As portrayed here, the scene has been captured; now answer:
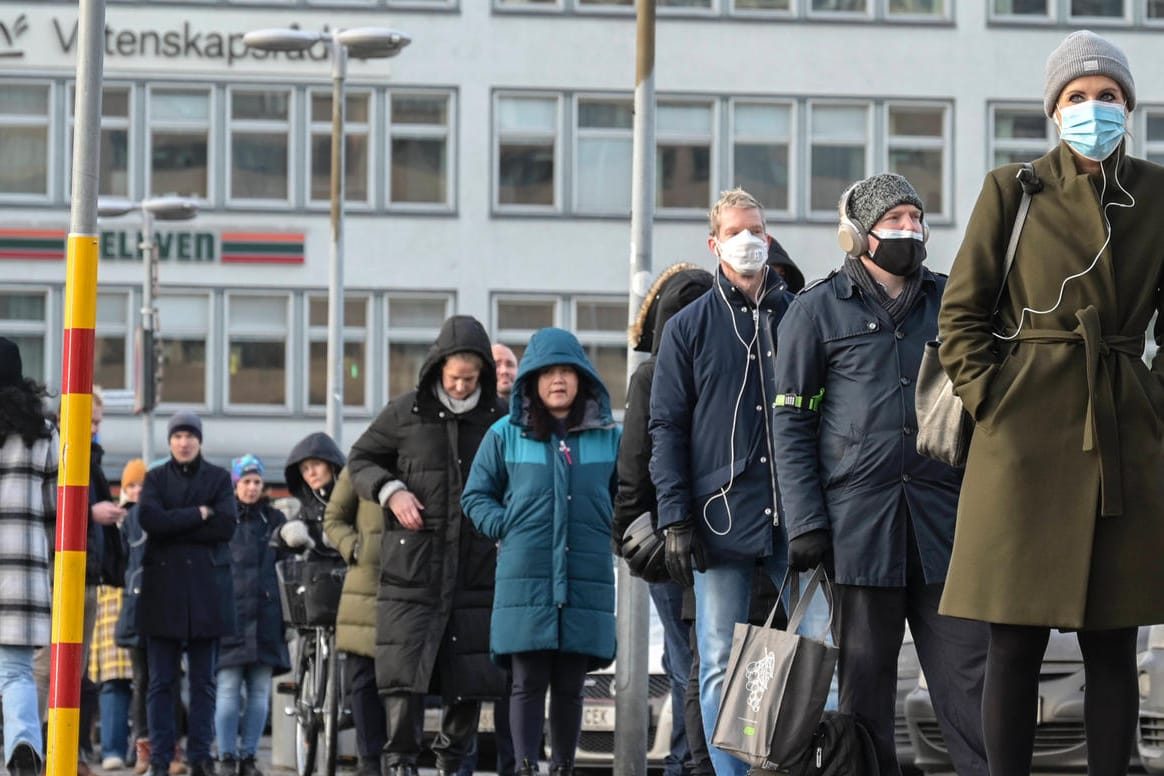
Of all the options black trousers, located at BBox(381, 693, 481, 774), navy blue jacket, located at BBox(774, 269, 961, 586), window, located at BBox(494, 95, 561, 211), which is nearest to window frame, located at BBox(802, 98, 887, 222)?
window, located at BBox(494, 95, 561, 211)

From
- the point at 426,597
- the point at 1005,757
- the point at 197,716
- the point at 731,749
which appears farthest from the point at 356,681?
the point at 1005,757

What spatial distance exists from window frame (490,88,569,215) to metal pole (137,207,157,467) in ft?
30.9

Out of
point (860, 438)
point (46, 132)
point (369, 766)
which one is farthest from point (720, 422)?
point (46, 132)

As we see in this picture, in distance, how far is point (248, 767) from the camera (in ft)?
49.0

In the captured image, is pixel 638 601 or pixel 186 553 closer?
pixel 638 601

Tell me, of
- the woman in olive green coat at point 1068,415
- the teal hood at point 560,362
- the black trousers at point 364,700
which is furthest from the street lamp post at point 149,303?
the woman in olive green coat at point 1068,415

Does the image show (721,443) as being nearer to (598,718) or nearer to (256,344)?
(598,718)

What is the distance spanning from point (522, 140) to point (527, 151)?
0.22 metres

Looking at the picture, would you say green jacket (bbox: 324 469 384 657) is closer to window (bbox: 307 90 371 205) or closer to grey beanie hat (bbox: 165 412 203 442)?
grey beanie hat (bbox: 165 412 203 442)

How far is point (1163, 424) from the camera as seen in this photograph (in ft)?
20.4

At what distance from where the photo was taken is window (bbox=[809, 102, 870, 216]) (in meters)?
42.5

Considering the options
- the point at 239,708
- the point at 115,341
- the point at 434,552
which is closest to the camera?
the point at 434,552

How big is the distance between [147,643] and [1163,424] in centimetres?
992

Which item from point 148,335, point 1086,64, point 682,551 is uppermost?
point 148,335
